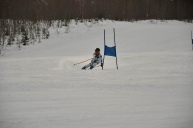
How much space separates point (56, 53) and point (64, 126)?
13.3 metres

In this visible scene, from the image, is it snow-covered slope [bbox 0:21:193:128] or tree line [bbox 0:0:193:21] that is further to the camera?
tree line [bbox 0:0:193:21]

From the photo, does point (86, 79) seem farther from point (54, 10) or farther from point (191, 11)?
point (191, 11)

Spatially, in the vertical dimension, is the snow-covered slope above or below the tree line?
below

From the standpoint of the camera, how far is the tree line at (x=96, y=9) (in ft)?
79.3

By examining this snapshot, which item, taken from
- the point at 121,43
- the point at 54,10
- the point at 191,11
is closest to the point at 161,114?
the point at 121,43

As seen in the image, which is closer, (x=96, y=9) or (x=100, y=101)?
(x=100, y=101)

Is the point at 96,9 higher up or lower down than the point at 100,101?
higher up

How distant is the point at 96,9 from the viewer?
31.9 meters

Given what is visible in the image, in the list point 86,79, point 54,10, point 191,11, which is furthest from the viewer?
point 191,11

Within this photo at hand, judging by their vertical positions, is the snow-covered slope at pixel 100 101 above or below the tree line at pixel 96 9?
below

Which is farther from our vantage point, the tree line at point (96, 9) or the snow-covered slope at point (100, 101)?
the tree line at point (96, 9)

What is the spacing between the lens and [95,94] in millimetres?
5609

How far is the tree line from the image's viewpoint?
2417 cm

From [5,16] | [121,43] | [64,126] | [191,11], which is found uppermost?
[191,11]
